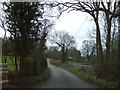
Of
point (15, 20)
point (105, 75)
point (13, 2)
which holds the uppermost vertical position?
point (13, 2)

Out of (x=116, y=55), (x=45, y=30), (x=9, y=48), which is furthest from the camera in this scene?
(x=45, y=30)

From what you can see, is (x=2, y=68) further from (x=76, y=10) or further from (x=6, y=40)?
(x=76, y=10)

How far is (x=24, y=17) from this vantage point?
2545 centimetres

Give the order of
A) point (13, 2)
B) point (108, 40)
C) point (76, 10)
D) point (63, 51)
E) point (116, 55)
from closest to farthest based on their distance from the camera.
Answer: point (116, 55), point (13, 2), point (108, 40), point (76, 10), point (63, 51)

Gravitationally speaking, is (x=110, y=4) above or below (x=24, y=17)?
above

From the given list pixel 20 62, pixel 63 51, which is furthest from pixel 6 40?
pixel 63 51

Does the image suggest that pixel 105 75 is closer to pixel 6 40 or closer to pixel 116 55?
pixel 116 55

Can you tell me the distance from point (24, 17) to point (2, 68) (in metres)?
10.0

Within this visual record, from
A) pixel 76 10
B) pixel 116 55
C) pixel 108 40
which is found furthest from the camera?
pixel 76 10

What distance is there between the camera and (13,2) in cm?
2569

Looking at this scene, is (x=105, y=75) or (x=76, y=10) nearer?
(x=105, y=75)

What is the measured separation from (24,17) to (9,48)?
368 cm

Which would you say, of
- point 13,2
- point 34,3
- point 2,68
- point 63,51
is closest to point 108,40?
point 34,3

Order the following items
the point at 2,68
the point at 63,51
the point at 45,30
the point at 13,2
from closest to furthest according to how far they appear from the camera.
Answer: the point at 2,68, the point at 13,2, the point at 45,30, the point at 63,51
